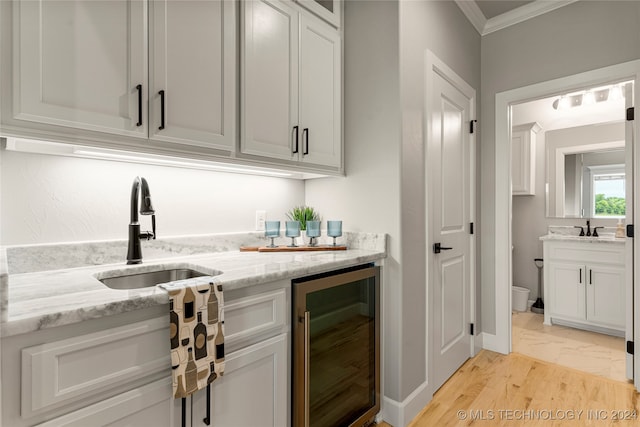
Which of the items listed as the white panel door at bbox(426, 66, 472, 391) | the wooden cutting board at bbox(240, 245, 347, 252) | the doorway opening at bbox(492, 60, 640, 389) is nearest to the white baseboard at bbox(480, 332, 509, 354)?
the doorway opening at bbox(492, 60, 640, 389)

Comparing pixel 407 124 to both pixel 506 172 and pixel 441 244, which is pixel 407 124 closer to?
pixel 441 244

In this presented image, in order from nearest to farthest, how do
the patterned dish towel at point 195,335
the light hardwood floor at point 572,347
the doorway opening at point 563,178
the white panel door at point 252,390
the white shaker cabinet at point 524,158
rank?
1. the patterned dish towel at point 195,335
2. the white panel door at point 252,390
3. the light hardwood floor at point 572,347
4. the doorway opening at point 563,178
5. the white shaker cabinet at point 524,158

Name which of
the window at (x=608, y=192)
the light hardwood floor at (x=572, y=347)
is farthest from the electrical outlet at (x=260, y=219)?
the window at (x=608, y=192)

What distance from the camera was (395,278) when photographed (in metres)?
1.77

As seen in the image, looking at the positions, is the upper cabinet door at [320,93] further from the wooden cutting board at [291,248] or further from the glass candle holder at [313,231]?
the wooden cutting board at [291,248]

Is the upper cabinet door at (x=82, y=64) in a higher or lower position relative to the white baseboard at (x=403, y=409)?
higher

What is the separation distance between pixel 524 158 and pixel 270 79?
11.3ft

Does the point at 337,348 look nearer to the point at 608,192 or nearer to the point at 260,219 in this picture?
the point at 260,219

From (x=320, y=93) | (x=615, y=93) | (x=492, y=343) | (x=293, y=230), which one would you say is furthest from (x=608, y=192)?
(x=293, y=230)

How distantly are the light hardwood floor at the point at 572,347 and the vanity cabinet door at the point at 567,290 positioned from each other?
18cm

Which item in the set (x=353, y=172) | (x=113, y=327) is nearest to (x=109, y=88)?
(x=113, y=327)

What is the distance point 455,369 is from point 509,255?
102cm

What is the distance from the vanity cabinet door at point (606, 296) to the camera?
2875 mm

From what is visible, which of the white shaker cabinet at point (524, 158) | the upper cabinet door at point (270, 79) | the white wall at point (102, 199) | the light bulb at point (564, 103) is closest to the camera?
the white wall at point (102, 199)
